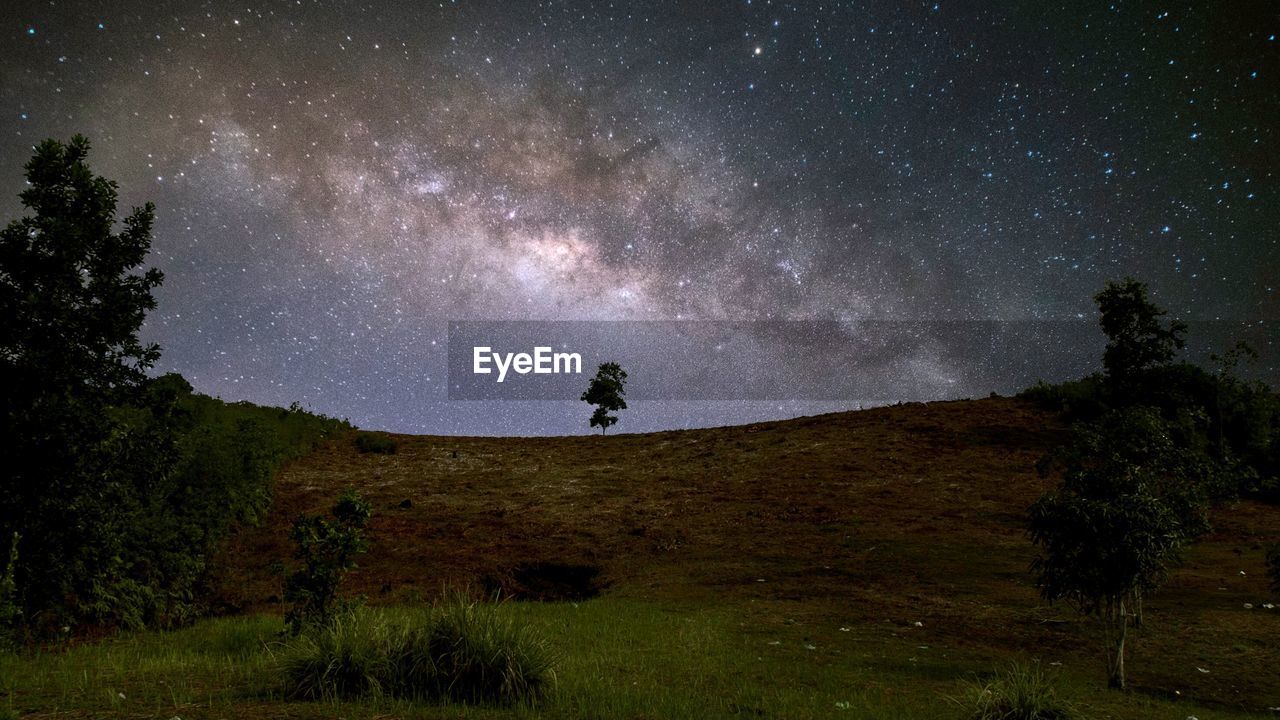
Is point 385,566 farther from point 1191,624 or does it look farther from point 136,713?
point 1191,624

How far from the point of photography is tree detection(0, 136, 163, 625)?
1127cm

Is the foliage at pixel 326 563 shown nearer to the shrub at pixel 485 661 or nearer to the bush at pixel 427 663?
the bush at pixel 427 663

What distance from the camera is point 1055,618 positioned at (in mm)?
14508

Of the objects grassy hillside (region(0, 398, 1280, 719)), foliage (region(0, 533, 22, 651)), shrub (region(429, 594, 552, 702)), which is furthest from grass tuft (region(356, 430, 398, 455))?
shrub (region(429, 594, 552, 702))

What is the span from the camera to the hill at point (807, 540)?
13391 mm

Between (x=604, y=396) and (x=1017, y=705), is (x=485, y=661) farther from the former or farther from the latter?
(x=604, y=396)

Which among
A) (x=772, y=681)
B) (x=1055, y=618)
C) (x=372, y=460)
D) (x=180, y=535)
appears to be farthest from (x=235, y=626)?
(x=372, y=460)

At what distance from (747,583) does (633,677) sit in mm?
9185

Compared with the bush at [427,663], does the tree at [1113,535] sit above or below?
above

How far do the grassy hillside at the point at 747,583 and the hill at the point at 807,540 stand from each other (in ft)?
0.34

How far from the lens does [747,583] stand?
18.0 metres

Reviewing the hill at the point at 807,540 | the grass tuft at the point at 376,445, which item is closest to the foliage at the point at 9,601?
the hill at the point at 807,540

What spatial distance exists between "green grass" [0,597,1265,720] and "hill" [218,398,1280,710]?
0.96 m

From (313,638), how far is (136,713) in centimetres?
213
